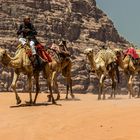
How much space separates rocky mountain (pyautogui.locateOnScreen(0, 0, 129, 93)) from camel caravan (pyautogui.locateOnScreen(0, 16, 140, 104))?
8794 centimetres

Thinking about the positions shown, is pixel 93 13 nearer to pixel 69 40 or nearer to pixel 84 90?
pixel 69 40

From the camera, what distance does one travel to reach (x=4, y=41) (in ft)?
403

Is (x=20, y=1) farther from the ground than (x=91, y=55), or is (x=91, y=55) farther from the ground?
(x=20, y=1)

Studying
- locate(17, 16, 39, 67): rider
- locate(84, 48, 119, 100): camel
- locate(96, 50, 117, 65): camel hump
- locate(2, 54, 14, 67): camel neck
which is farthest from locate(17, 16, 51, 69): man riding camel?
locate(96, 50, 117, 65): camel hump

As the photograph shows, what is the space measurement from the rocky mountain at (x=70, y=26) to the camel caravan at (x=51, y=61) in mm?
87937

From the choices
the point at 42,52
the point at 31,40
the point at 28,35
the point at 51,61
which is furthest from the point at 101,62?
the point at 31,40

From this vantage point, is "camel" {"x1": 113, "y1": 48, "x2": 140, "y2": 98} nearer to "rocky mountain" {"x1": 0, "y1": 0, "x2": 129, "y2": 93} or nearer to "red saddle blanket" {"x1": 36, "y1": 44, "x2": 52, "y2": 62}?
"red saddle blanket" {"x1": 36, "y1": 44, "x2": 52, "y2": 62}

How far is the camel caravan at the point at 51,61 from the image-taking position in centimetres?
1858

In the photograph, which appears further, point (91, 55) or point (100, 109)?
point (91, 55)

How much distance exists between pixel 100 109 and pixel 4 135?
11.4 feet

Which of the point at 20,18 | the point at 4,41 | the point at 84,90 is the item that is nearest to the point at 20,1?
the point at 20,18

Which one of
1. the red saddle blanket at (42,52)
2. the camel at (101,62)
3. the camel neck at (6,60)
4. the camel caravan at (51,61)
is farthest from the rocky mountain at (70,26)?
the camel neck at (6,60)

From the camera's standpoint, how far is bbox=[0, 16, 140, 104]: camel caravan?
731 inches

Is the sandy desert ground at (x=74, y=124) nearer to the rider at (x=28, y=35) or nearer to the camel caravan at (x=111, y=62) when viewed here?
the rider at (x=28, y=35)
